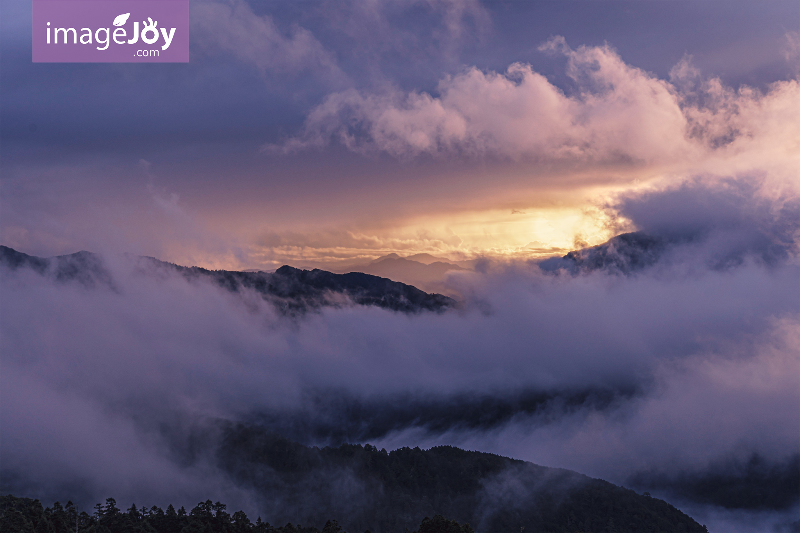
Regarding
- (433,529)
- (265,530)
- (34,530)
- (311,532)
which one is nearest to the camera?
(433,529)

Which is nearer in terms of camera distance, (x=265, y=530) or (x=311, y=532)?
(x=265, y=530)

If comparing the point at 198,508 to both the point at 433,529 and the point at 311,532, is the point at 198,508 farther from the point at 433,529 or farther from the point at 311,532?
the point at 433,529

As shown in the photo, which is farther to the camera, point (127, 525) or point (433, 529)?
point (127, 525)

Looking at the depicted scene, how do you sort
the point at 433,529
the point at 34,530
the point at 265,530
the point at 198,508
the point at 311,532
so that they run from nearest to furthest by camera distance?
1. the point at 433,529
2. the point at 34,530
3. the point at 265,530
4. the point at 198,508
5. the point at 311,532

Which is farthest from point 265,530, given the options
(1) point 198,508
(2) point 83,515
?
(2) point 83,515

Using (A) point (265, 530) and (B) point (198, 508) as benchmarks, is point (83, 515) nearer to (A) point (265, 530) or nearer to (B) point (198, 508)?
(B) point (198, 508)

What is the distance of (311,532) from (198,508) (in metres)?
37.2

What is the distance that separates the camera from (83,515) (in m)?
154

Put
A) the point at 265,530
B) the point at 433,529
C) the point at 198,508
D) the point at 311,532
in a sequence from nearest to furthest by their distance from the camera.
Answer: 1. the point at 433,529
2. the point at 265,530
3. the point at 198,508
4. the point at 311,532

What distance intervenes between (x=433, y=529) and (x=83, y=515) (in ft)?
323

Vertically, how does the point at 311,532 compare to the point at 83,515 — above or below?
below

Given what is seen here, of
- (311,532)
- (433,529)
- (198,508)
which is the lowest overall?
(311,532)

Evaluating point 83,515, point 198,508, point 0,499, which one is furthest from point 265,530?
point 0,499

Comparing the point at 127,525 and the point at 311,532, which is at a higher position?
the point at 127,525
